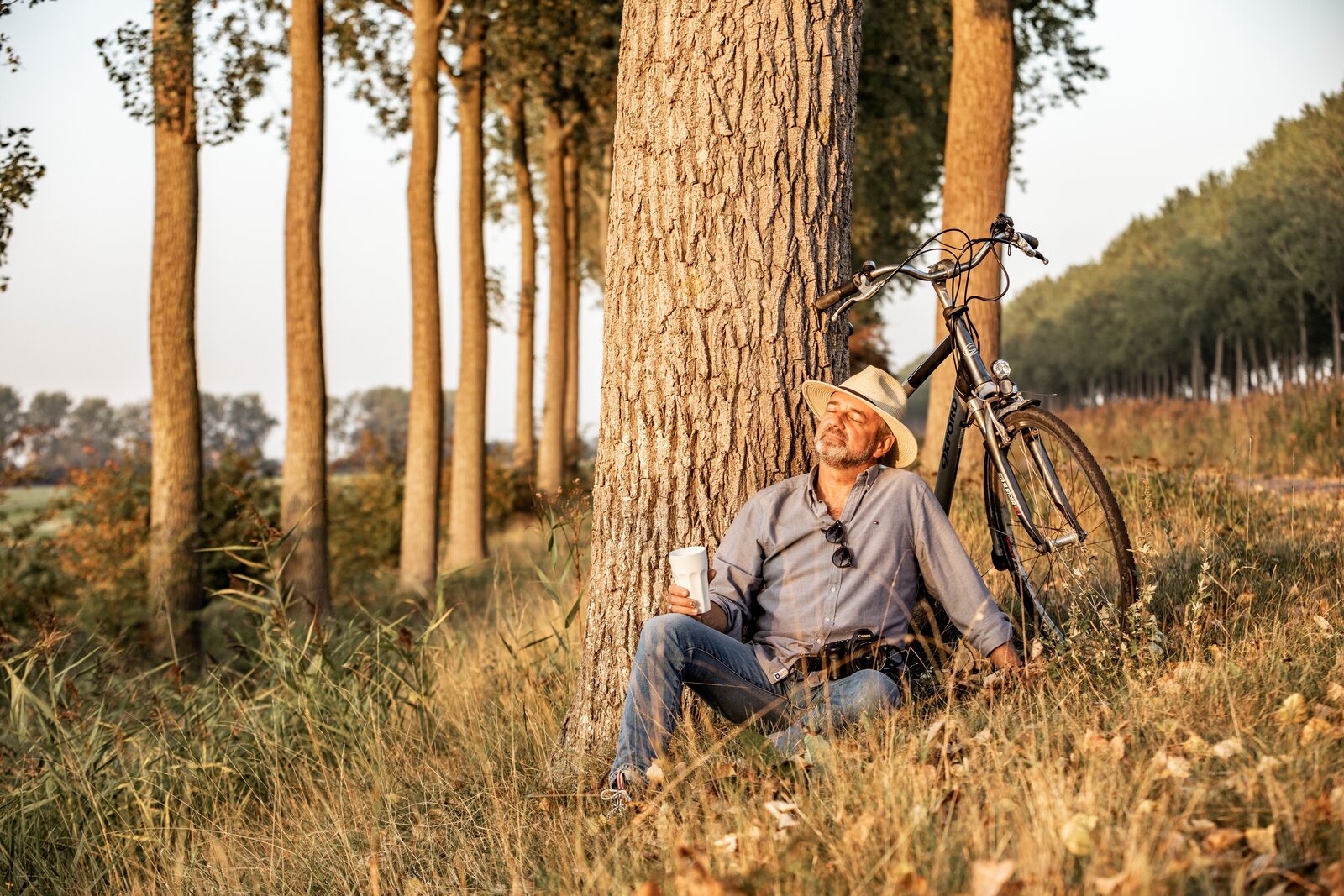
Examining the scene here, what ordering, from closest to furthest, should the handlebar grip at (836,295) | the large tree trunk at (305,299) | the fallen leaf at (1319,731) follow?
the fallen leaf at (1319,731)
the handlebar grip at (836,295)
the large tree trunk at (305,299)

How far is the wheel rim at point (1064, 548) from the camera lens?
4.30 meters

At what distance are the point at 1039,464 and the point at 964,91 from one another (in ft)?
23.9

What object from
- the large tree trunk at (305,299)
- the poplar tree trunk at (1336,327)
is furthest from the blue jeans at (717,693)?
the poplar tree trunk at (1336,327)

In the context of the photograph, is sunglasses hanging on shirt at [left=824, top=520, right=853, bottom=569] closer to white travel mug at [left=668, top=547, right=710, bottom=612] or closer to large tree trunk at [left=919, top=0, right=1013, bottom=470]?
white travel mug at [left=668, top=547, right=710, bottom=612]

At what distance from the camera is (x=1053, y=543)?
4.51 metres

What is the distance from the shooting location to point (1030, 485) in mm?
4590

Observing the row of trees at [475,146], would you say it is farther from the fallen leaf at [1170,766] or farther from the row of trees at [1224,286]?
the row of trees at [1224,286]

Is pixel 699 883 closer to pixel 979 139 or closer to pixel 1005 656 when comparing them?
pixel 1005 656

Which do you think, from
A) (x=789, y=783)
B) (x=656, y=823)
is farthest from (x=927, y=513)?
(x=656, y=823)

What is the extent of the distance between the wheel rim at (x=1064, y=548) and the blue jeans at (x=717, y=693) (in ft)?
2.56

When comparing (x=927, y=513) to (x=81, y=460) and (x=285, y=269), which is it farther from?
(x=81, y=460)

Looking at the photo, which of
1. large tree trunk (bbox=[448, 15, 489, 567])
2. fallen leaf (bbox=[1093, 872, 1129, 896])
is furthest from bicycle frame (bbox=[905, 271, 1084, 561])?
large tree trunk (bbox=[448, 15, 489, 567])

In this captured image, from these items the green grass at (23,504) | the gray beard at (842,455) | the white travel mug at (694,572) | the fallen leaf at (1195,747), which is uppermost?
the gray beard at (842,455)

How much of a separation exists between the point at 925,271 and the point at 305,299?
8209 mm
